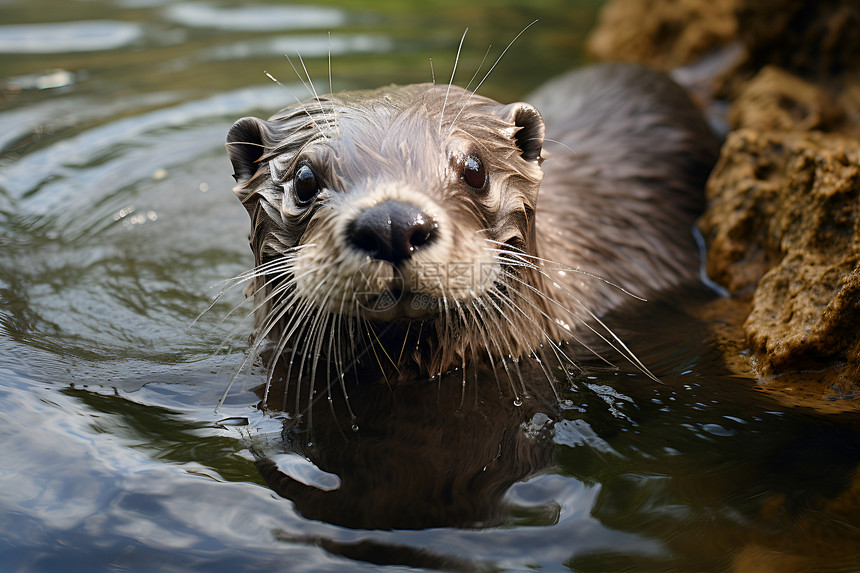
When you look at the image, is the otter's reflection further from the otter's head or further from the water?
the otter's head

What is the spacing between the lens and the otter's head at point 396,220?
2.67m

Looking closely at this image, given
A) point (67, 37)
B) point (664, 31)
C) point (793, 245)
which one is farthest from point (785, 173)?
point (67, 37)

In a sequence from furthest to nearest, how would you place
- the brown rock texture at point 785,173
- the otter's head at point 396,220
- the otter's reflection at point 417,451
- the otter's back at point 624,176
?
the otter's back at point 624,176, the brown rock texture at point 785,173, the otter's head at point 396,220, the otter's reflection at point 417,451

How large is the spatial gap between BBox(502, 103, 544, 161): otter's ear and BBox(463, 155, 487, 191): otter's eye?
32 centimetres

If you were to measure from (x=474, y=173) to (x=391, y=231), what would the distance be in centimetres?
A: 61

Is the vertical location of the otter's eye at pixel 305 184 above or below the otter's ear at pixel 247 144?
below

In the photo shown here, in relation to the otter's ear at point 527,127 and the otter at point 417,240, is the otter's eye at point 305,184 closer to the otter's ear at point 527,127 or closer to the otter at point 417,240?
the otter at point 417,240

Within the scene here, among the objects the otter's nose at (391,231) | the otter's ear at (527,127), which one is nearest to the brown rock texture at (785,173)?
the otter's ear at (527,127)

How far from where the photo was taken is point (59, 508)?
8.58 feet

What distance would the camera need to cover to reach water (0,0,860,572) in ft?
7.86

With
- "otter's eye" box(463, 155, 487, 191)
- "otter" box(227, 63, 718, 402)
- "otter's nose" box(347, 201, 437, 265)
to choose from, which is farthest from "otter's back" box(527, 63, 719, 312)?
"otter's nose" box(347, 201, 437, 265)

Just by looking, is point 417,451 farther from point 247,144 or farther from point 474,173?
point 247,144

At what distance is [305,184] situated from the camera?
3062mm

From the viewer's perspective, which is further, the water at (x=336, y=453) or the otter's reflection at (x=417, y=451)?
the otter's reflection at (x=417, y=451)
